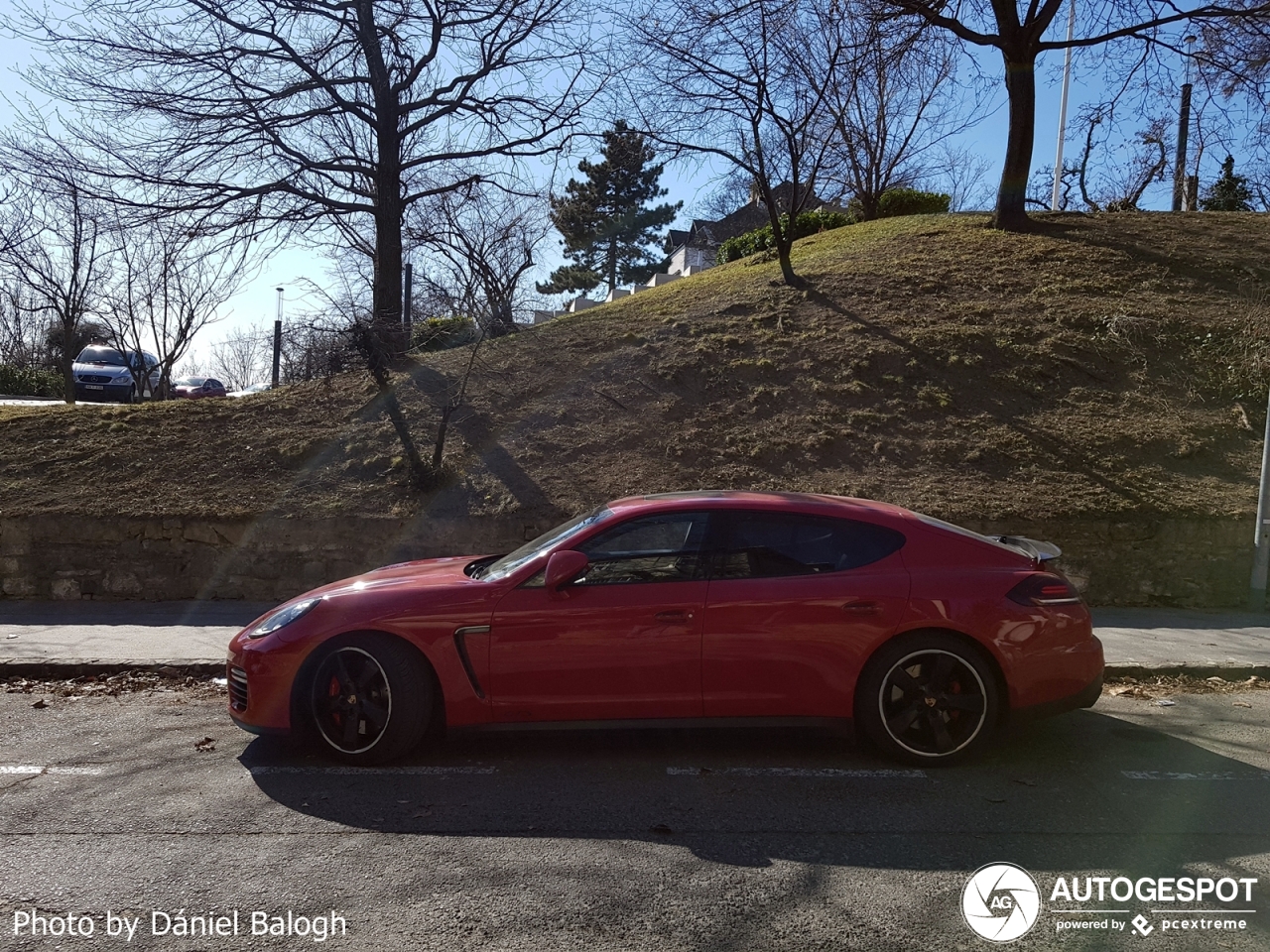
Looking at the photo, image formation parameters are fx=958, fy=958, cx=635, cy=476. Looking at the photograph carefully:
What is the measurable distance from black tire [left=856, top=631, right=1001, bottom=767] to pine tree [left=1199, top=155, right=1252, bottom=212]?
29721mm

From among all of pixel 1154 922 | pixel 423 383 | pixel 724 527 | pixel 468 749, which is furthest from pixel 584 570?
pixel 423 383

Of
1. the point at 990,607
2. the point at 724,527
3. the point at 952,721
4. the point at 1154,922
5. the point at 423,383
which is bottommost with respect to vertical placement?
the point at 1154,922

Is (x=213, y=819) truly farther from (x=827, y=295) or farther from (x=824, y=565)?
(x=827, y=295)

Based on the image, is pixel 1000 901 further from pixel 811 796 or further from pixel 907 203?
pixel 907 203

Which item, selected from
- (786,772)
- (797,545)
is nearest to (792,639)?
(797,545)

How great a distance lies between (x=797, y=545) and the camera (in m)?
5.10

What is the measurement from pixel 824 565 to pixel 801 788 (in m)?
1.13

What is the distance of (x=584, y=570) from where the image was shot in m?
4.96

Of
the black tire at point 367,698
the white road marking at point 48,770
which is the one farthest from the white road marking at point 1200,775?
the white road marking at point 48,770

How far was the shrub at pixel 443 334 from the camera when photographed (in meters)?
16.2

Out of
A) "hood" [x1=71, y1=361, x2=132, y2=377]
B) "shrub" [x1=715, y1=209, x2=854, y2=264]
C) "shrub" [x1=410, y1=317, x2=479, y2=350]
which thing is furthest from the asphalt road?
"hood" [x1=71, y1=361, x2=132, y2=377]

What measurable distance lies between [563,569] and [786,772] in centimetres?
154

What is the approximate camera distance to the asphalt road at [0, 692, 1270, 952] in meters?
3.33

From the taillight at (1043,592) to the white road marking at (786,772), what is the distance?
3.39 feet
